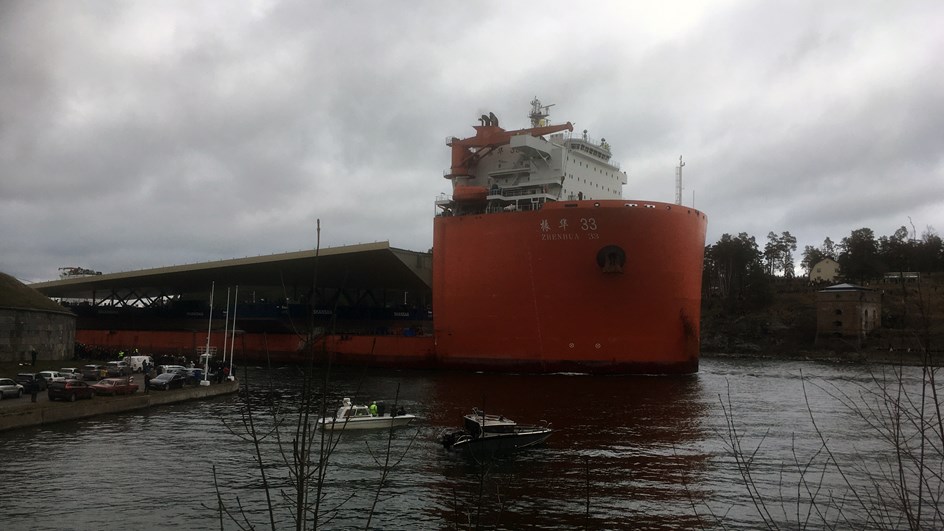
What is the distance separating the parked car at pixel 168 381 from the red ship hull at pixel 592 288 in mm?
17361

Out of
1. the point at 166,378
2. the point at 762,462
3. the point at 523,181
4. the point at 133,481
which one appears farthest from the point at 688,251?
the point at 133,481

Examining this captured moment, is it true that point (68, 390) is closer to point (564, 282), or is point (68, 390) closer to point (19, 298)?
point (19, 298)

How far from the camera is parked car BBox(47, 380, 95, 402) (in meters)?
25.9

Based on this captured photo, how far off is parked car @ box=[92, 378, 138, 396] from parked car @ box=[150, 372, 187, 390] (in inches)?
76.5

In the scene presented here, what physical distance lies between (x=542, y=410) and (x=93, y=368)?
23.0 meters

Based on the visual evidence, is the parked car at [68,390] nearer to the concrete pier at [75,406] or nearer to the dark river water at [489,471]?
the concrete pier at [75,406]

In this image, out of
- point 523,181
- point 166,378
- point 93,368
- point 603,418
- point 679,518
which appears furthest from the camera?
point 523,181

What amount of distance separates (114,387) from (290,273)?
116 ft

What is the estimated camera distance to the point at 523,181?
1873 inches

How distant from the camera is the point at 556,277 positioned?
39062 millimetres

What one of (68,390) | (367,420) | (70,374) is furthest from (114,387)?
(367,420)

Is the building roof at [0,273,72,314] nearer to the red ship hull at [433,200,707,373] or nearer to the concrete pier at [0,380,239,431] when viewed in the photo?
the concrete pier at [0,380,239,431]

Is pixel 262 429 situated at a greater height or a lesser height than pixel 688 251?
lesser

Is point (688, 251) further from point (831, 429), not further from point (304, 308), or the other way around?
point (304, 308)
